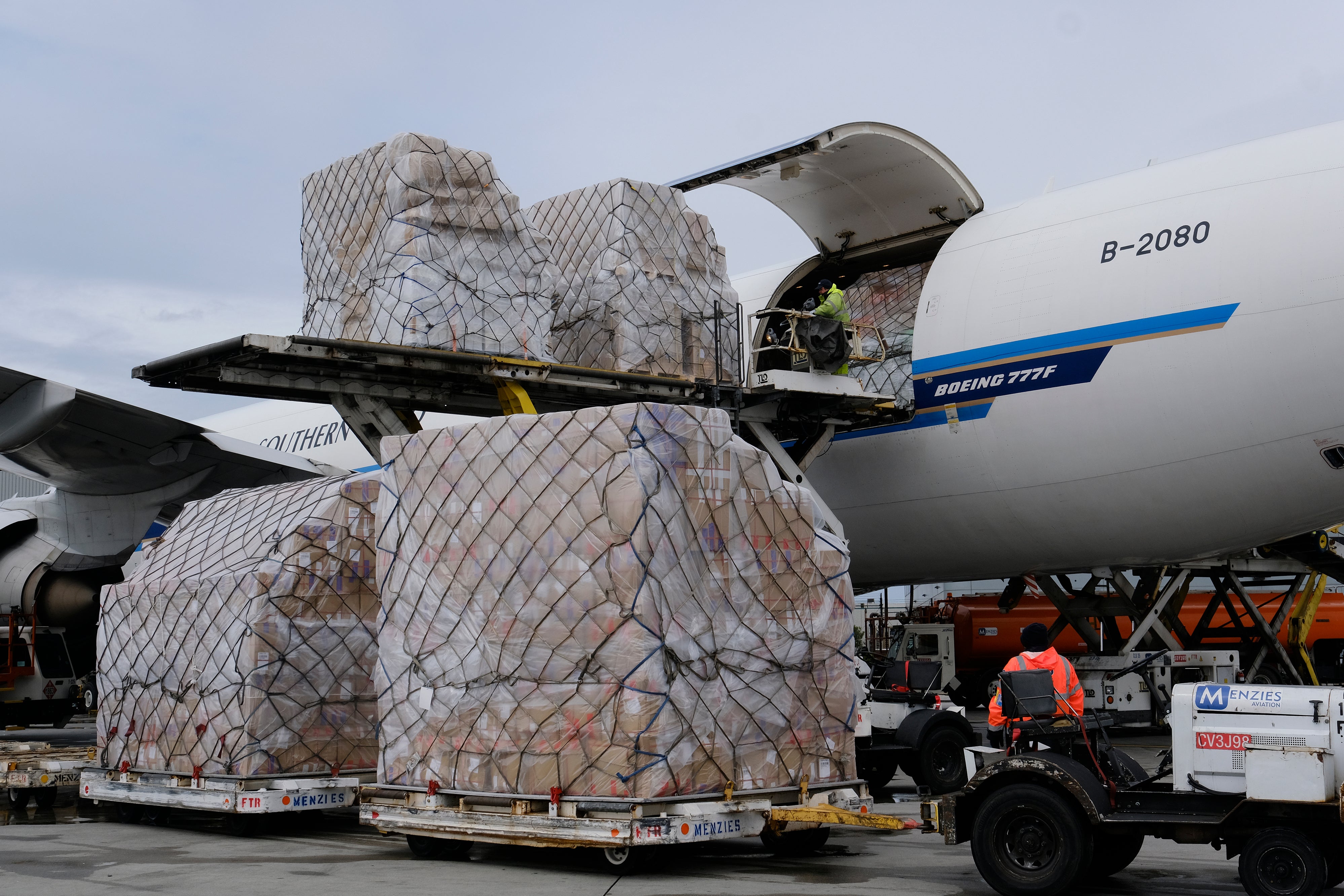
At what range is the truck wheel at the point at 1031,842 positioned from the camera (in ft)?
25.7

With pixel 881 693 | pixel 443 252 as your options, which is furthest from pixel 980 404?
pixel 443 252

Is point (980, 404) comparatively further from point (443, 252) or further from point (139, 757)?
point (139, 757)

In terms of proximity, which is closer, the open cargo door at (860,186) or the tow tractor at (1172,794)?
the tow tractor at (1172,794)

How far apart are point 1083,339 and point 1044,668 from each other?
18.6 ft

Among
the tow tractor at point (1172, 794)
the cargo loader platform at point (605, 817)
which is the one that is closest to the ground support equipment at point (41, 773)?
the cargo loader platform at point (605, 817)

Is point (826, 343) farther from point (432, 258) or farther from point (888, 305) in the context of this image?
point (432, 258)

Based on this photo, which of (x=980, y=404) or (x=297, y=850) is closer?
(x=297, y=850)

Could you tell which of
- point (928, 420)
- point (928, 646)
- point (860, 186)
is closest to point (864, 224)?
point (860, 186)

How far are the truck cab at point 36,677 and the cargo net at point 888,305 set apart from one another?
527 inches

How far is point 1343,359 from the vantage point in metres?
11.9

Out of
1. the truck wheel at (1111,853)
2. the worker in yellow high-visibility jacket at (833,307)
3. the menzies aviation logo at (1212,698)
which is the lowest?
the truck wheel at (1111,853)

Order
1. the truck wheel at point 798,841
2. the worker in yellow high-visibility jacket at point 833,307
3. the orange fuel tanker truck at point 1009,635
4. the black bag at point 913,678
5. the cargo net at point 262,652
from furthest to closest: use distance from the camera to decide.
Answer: the orange fuel tanker truck at point 1009,635
the worker in yellow high-visibility jacket at point 833,307
the black bag at point 913,678
the cargo net at point 262,652
the truck wheel at point 798,841

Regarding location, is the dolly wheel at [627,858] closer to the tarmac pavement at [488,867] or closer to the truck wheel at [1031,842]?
the tarmac pavement at [488,867]

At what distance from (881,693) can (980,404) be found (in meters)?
3.36
